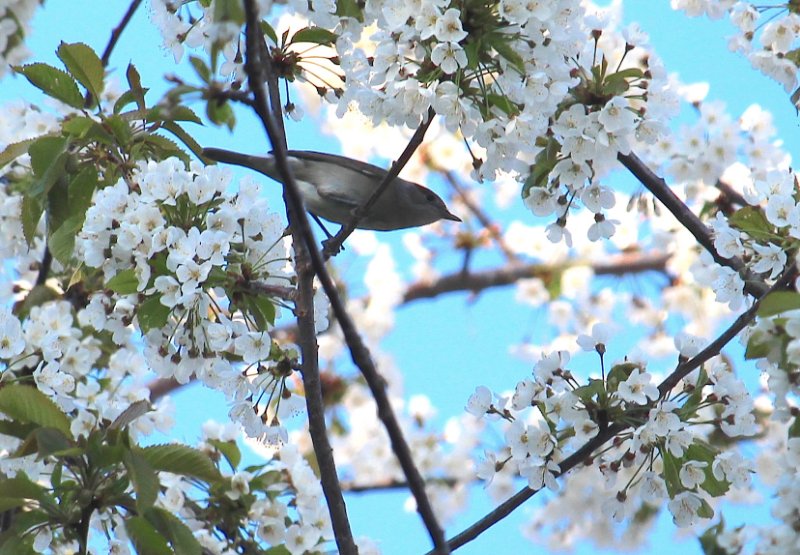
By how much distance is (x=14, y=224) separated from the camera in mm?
4676

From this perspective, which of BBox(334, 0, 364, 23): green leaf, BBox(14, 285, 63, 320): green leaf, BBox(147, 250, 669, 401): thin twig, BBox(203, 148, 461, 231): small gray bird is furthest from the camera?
BBox(147, 250, 669, 401): thin twig

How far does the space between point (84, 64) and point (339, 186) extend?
1.71m

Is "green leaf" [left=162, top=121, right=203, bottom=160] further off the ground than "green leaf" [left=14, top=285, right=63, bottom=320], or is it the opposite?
"green leaf" [left=14, top=285, right=63, bottom=320]

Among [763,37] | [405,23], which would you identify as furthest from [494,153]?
[763,37]

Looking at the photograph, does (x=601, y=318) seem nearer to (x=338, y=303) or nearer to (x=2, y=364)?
(x=2, y=364)

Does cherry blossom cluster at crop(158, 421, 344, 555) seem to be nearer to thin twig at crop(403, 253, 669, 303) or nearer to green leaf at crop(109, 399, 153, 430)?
green leaf at crop(109, 399, 153, 430)

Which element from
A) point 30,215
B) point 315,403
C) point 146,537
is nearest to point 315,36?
point 30,215

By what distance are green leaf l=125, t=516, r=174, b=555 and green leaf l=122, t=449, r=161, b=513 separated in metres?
0.18

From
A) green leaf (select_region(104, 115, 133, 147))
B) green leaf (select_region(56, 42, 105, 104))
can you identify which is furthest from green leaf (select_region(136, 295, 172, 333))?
green leaf (select_region(56, 42, 105, 104))

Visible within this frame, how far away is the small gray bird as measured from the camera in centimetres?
502

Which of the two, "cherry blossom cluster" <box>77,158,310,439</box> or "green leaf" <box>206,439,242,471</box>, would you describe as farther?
"green leaf" <box>206,439,242,471</box>

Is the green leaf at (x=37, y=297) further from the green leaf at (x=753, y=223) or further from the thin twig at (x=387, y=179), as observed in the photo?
the green leaf at (x=753, y=223)

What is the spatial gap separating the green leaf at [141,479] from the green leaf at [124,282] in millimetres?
468

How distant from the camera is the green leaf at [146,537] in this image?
3.09 m
